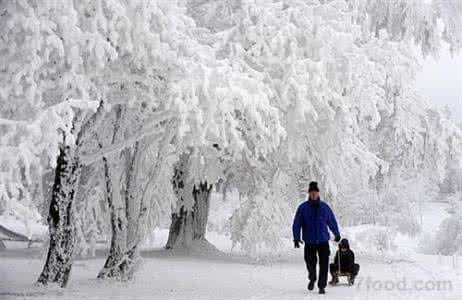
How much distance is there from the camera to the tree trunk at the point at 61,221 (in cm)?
1259

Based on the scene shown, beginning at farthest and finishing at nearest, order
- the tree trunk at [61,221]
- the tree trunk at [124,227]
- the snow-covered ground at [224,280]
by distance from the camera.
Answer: the tree trunk at [124,227], the tree trunk at [61,221], the snow-covered ground at [224,280]

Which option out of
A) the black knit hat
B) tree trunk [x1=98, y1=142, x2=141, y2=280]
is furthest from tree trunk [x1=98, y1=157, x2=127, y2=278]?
the black knit hat

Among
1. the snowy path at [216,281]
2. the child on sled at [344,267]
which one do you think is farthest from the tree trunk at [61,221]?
the child on sled at [344,267]

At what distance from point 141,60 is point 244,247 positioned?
26.6ft

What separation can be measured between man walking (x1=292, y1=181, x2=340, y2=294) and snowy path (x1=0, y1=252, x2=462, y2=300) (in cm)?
46

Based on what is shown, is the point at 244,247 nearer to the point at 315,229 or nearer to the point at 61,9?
the point at 315,229

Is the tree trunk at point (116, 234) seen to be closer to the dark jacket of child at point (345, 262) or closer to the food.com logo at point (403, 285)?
the dark jacket of child at point (345, 262)

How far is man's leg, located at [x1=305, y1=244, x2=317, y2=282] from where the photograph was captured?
36.5 ft

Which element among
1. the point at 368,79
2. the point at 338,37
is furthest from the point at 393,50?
the point at 338,37

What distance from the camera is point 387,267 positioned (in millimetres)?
17094

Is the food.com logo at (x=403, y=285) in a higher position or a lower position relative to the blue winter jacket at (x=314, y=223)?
lower

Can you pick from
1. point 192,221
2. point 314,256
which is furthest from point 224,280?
point 192,221

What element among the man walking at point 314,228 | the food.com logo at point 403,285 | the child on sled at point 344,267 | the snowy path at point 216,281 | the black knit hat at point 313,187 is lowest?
the snowy path at point 216,281

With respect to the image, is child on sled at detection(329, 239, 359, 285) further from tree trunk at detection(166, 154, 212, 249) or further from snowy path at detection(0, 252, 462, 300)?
tree trunk at detection(166, 154, 212, 249)
